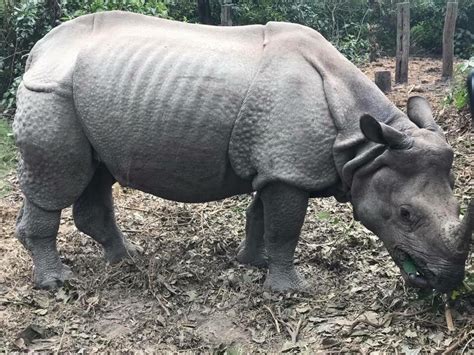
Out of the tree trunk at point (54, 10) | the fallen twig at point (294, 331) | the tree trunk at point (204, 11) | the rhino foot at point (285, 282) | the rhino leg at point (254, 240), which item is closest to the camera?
the fallen twig at point (294, 331)

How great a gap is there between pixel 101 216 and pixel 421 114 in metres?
2.61

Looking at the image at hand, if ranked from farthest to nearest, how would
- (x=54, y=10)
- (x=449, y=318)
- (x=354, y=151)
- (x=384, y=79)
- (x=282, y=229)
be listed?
(x=384, y=79)
(x=54, y=10)
(x=282, y=229)
(x=354, y=151)
(x=449, y=318)

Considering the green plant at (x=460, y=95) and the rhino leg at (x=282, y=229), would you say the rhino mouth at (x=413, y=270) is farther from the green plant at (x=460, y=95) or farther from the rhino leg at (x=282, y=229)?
the green plant at (x=460, y=95)

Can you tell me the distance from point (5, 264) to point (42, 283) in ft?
1.97

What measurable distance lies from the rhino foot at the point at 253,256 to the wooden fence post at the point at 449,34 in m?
6.35

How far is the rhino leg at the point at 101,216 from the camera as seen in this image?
16.8 ft

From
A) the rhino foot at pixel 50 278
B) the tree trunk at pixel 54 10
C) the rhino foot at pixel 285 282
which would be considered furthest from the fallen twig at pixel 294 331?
the tree trunk at pixel 54 10

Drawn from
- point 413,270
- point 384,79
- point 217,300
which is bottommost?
point 384,79

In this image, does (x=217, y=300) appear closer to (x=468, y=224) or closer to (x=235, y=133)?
(x=235, y=133)

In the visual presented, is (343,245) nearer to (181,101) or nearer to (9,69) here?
(181,101)

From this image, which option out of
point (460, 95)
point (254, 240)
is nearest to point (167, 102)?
point (254, 240)

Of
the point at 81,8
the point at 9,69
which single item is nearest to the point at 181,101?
the point at 81,8

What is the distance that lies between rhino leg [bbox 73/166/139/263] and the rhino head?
6.94 ft

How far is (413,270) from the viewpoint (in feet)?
13.2
